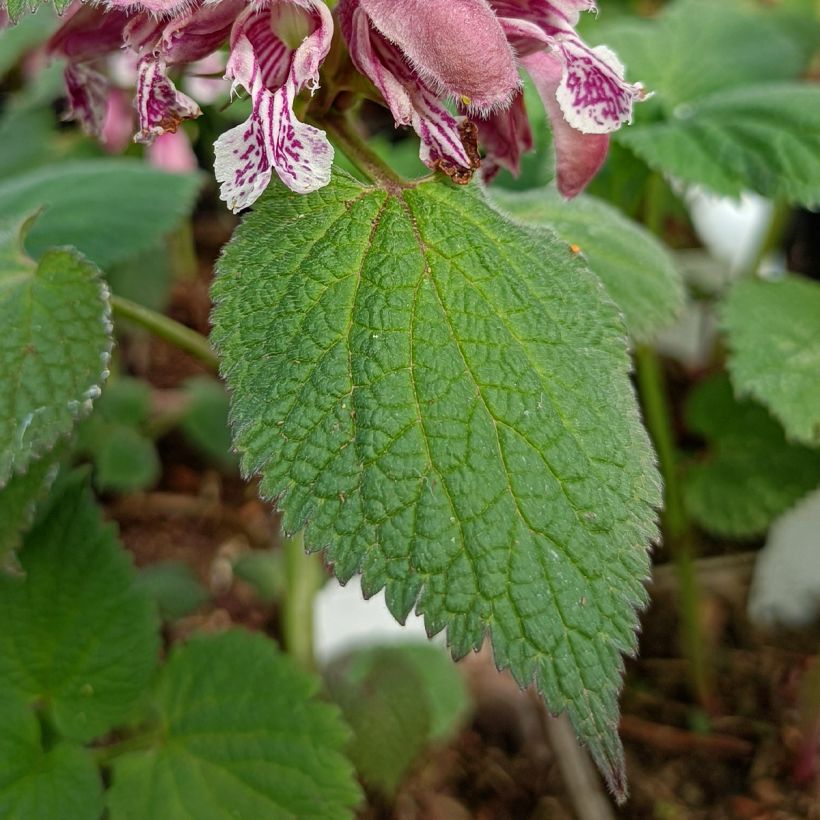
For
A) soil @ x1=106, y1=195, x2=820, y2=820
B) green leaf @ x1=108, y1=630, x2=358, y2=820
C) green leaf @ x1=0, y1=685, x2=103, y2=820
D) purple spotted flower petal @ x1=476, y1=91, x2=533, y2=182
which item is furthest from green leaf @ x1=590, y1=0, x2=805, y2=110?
green leaf @ x1=0, y1=685, x2=103, y2=820

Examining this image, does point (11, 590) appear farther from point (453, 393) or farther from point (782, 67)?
point (782, 67)

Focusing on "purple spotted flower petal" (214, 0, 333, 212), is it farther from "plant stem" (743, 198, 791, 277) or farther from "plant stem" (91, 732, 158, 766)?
"plant stem" (743, 198, 791, 277)

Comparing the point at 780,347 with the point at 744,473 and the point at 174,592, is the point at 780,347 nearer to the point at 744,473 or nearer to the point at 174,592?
the point at 744,473

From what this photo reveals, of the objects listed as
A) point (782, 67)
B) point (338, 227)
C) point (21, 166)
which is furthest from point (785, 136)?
point (21, 166)

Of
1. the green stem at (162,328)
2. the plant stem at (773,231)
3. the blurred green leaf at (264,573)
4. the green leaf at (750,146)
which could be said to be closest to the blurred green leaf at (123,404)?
the blurred green leaf at (264,573)

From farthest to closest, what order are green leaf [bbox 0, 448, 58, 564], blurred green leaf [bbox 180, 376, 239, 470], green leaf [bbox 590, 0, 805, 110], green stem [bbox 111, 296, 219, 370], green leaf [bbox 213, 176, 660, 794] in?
blurred green leaf [bbox 180, 376, 239, 470] → green leaf [bbox 590, 0, 805, 110] → green stem [bbox 111, 296, 219, 370] → green leaf [bbox 0, 448, 58, 564] → green leaf [bbox 213, 176, 660, 794]

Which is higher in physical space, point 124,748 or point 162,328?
point 162,328

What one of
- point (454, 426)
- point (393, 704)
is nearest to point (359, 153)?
point (454, 426)
